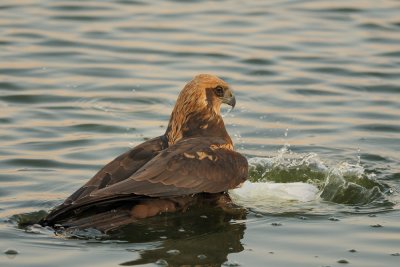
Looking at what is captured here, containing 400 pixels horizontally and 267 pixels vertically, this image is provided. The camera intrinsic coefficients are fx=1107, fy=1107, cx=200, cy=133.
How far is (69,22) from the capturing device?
1644cm

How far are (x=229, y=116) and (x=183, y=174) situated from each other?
402 cm

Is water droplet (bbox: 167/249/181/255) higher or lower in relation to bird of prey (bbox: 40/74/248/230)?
lower

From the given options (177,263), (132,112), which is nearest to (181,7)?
(132,112)

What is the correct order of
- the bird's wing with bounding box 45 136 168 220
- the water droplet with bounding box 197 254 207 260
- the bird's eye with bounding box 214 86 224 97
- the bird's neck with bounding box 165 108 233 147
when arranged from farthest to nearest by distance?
1. the bird's eye with bounding box 214 86 224 97
2. the bird's neck with bounding box 165 108 233 147
3. the bird's wing with bounding box 45 136 168 220
4. the water droplet with bounding box 197 254 207 260

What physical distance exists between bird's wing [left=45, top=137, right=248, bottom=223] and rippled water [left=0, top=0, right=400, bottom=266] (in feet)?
1.08

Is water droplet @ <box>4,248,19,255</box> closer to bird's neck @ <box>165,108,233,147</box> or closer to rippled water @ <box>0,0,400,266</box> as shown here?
rippled water @ <box>0,0,400,266</box>

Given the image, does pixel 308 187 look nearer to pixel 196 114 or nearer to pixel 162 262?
pixel 196 114

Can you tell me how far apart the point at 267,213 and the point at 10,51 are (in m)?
6.79

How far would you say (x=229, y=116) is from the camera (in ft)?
41.2

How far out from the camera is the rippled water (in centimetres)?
833

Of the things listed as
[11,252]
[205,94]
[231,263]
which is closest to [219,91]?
[205,94]

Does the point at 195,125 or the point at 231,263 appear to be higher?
the point at 195,125

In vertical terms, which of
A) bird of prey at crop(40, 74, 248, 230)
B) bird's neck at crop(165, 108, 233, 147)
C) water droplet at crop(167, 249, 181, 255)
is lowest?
water droplet at crop(167, 249, 181, 255)

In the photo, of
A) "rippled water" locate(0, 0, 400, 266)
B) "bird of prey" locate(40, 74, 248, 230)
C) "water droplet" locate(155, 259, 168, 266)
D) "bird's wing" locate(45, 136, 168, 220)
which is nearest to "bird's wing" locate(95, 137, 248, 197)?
"bird of prey" locate(40, 74, 248, 230)
